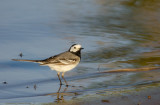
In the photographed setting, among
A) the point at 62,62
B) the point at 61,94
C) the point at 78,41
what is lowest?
the point at 61,94

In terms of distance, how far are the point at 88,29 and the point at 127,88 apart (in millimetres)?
5586

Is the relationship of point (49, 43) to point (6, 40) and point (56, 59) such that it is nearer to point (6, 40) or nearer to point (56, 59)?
point (6, 40)

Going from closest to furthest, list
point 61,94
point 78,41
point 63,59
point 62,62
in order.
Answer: point 61,94 → point 62,62 → point 63,59 → point 78,41

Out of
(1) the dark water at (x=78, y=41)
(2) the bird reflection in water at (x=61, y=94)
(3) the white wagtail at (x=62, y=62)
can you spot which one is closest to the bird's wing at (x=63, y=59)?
(3) the white wagtail at (x=62, y=62)

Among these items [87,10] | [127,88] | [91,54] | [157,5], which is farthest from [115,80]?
[157,5]

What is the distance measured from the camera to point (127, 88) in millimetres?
8047

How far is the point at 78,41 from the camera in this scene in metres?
12.1

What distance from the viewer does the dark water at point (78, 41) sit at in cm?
850

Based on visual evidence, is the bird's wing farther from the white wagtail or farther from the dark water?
the dark water

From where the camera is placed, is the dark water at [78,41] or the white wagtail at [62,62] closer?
the dark water at [78,41]

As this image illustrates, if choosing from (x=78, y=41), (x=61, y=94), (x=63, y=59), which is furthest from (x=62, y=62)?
(x=78, y=41)

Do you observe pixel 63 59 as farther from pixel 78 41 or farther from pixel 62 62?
pixel 78 41

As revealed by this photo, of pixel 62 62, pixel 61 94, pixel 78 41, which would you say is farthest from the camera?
pixel 78 41

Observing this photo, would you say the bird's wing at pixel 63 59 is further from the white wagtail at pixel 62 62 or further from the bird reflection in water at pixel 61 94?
the bird reflection in water at pixel 61 94
